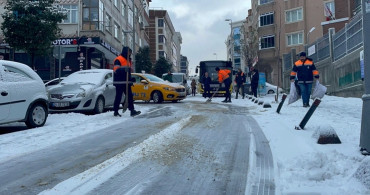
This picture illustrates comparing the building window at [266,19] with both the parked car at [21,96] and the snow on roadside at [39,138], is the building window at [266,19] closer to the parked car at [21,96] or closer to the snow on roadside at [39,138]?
the snow on roadside at [39,138]

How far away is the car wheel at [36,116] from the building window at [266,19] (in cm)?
4123

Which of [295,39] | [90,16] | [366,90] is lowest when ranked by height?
[366,90]

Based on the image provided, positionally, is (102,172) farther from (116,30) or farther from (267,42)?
(267,42)

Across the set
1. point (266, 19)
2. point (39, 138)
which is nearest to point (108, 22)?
point (266, 19)

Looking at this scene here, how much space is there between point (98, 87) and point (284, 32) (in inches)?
1472

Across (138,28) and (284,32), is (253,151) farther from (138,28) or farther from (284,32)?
(138,28)

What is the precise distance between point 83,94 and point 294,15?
3858 cm

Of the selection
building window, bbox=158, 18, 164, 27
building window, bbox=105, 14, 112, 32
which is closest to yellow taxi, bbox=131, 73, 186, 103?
building window, bbox=105, 14, 112, 32

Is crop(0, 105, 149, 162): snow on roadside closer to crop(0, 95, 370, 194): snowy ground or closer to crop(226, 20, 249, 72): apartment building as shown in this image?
crop(0, 95, 370, 194): snowy ground

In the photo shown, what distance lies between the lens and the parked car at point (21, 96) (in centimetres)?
773

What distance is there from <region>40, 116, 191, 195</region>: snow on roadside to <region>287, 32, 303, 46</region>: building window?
4168 centimetres

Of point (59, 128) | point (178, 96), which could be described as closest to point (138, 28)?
point (178, 96)

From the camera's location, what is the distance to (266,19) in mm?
47125

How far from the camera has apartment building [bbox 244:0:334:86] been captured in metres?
43.7
